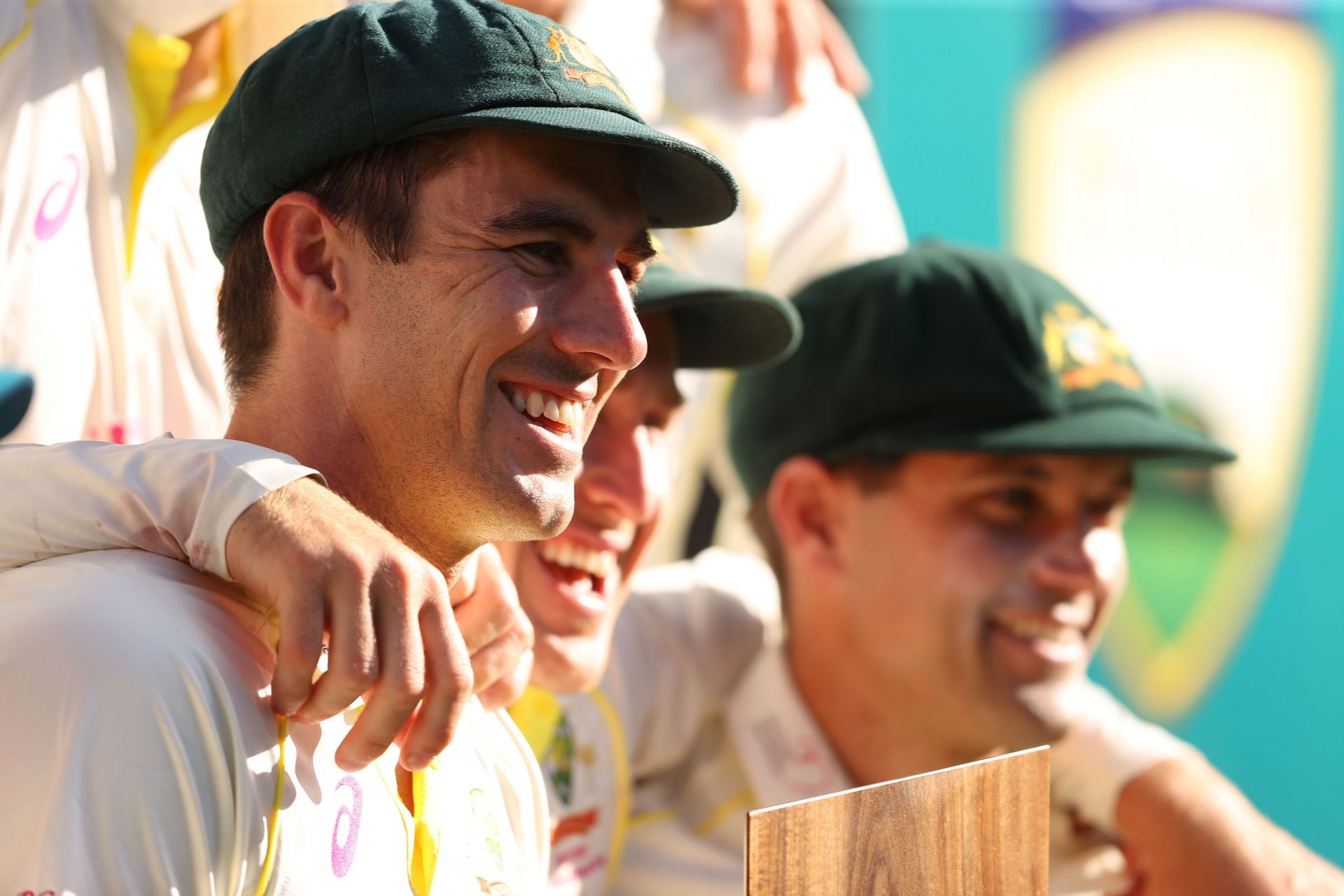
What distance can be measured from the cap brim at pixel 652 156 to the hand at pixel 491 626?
0.32 m

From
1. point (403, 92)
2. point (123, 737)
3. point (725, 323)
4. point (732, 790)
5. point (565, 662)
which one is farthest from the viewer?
point (732, 790)

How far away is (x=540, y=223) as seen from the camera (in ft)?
3.19

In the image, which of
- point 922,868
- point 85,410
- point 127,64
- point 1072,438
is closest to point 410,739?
point 922,868

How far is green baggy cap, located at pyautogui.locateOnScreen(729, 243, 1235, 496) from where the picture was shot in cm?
172

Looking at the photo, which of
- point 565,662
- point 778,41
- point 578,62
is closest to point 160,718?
point 578,62

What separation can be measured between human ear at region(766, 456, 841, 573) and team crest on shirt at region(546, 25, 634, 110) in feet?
3.13

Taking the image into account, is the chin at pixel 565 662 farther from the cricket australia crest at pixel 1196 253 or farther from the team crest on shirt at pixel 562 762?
the cricket australia crest at pixel 1196 253

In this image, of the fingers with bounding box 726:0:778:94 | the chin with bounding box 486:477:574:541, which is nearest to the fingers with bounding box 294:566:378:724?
the chin with bounding box 486:477:574:541

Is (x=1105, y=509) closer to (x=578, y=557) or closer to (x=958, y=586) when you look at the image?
(x=958, y=586)

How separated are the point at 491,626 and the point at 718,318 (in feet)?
2.08

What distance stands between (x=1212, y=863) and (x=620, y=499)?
0.85m

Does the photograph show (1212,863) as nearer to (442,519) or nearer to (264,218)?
(442,519)

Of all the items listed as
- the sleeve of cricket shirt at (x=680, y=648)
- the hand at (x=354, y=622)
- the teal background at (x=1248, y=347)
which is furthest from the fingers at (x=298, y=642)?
the teal background at (x=1248, y=347)

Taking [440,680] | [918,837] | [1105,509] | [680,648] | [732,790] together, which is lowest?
[732,790]
